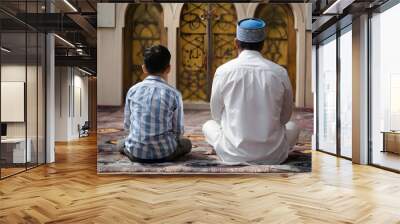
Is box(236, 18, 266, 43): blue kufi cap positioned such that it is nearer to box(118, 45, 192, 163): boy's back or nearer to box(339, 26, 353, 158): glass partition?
box(118, 45, 192, 163): boy's back

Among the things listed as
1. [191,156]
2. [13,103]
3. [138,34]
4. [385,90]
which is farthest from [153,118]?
[385,90]

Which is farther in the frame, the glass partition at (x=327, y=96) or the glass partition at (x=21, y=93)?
the glass partition at (x=327, y=96)

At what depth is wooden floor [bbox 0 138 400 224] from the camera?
324cm

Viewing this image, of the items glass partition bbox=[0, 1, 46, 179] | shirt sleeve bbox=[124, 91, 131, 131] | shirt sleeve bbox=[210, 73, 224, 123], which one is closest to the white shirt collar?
shirt sleeve bbox=[210, 73, 224, 123]

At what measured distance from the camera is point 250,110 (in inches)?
164

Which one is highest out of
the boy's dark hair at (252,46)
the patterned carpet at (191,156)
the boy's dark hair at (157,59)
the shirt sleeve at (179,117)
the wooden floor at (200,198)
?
the boy's dark hair at (252,46)

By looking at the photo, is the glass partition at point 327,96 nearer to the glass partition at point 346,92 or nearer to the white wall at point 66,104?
the glass partition at point 346,92

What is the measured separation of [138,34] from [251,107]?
138cm

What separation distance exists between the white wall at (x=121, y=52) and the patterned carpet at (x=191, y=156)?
16cm

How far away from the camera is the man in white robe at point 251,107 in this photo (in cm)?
414

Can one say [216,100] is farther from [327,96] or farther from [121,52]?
[327,96]

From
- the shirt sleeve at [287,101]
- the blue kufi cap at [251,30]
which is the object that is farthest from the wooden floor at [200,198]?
the blue kufi cap at [251,30]

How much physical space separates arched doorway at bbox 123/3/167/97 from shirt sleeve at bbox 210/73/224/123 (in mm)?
680

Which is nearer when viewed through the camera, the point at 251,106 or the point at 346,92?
the point at 251,106
